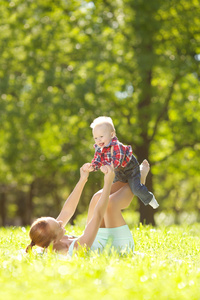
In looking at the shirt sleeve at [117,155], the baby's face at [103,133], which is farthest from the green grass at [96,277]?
the baby's face at [103,133]

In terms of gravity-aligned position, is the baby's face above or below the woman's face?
above

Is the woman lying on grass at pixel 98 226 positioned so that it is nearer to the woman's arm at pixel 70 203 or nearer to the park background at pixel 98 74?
the woman's arm at pixel 70 203

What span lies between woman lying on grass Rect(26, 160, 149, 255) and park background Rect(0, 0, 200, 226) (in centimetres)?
818

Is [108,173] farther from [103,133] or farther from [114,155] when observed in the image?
[103,133]

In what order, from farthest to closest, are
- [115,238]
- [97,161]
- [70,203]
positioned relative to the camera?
1. [70,203]
2. [97,161]
3. [115,238]

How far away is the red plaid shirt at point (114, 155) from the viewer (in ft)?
17.0

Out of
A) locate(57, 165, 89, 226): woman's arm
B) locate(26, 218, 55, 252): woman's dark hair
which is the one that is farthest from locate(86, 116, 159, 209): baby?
locate(26, 218, 55, 252): woman's dark hair

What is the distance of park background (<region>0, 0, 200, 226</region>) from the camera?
13602mm

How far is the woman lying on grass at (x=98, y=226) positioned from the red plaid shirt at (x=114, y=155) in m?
0.23

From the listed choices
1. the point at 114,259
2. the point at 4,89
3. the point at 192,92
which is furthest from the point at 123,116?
the point at 114,259

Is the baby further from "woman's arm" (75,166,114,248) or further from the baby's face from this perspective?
"woman's arm" (75,166,114,248)

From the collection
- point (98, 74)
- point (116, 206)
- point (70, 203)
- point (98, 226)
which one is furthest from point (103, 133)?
point (98, 74)

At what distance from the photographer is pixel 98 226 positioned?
4656 mm

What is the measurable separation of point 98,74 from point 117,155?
9.24m
